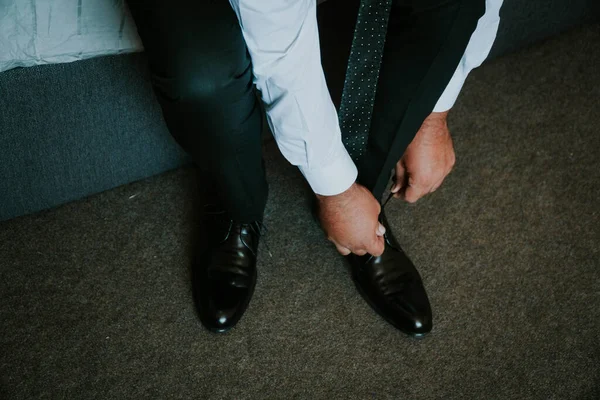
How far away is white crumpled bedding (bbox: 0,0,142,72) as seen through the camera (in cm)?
77

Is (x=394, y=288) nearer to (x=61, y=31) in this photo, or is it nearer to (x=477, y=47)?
(x=477, y=47)

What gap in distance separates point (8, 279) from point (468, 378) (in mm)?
835

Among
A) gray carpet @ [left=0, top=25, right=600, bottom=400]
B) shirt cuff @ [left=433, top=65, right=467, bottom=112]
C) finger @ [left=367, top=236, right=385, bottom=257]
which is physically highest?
shirt cuff @ [left=433, top=65, right=467, bottom=112]

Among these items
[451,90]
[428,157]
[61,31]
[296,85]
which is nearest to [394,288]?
[428,157]

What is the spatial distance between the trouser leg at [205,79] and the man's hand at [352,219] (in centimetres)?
14

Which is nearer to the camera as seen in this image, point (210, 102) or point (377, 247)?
point (210, 102)

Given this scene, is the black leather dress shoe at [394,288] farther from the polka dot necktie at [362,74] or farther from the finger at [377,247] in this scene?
the polka dot necktie at [362,74]

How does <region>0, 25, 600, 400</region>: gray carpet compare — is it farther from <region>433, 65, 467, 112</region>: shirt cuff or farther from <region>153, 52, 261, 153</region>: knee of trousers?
<region>153, 52, 261, 153</region>: knee of trousers

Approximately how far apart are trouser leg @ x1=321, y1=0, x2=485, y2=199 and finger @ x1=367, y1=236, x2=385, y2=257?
0.10 meters

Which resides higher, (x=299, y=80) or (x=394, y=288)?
(x=299, y=80)

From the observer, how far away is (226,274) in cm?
89

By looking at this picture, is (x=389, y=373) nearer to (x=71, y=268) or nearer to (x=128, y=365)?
(x=128, y=365)

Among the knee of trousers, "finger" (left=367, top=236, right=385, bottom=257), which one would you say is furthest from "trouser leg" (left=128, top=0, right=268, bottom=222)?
"finger" (left=367, top=236, right=385, bottom=257)

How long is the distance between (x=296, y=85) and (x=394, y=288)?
45 centimetres
